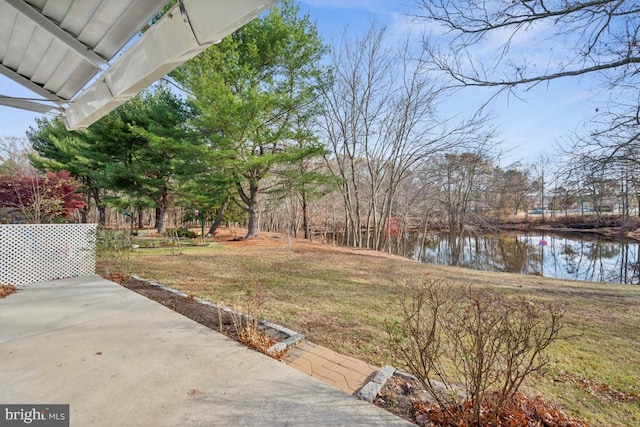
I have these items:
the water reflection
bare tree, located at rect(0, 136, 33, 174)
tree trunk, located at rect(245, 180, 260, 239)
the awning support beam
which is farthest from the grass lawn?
bare tree, located at rect(0, 136, 33, 174)

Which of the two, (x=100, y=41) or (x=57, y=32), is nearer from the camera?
(x=57, y=32)

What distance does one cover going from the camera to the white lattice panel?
441cm

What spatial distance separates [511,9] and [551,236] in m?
23.0

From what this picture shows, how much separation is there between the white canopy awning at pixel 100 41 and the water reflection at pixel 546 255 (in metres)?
13.6

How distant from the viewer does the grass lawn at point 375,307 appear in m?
2.22

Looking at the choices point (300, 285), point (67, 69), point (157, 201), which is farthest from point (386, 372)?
point (157, 201)

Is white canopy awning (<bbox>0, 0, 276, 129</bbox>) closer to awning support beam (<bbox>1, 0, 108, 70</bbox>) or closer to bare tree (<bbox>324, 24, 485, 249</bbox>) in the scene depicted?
awning support beam (<bbox>1, 0, 108, 70</bbox>)

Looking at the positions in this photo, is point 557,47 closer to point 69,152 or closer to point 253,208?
point 253,208

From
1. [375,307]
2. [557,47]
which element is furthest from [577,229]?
[375,307]

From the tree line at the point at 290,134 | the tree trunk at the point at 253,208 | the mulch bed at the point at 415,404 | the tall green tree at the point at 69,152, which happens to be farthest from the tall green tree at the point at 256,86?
the mulch bed at the point at 415,404

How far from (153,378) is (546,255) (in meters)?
18.6

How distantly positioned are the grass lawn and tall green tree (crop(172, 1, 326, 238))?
4.00 metres

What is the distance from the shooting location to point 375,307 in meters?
4.03

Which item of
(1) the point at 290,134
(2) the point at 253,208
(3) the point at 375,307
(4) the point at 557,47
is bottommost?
(3) the point at 375,307
